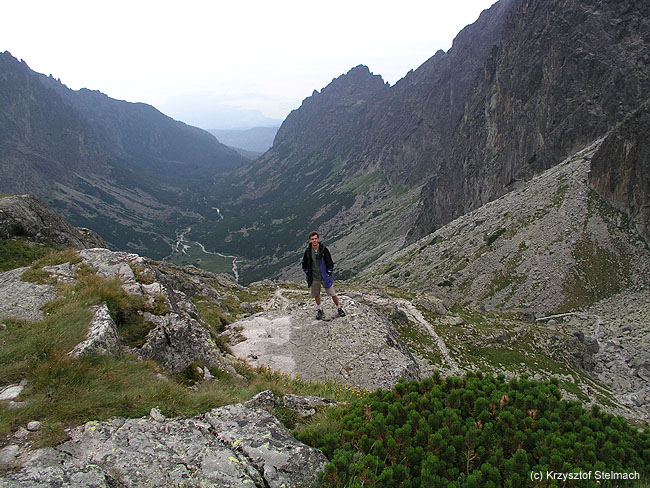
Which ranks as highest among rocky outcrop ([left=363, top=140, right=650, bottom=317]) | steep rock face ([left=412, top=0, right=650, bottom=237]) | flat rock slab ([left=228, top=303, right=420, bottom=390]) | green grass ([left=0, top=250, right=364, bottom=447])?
steep rock face ([left=412, top=0, right=650, bottom=237])

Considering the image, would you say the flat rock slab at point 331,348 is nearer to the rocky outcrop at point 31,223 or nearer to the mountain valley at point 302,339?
the mountain valley at point 302,339

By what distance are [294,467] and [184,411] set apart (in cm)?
293

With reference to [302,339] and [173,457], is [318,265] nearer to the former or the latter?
[302,339]

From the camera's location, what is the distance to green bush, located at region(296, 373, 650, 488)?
607cm

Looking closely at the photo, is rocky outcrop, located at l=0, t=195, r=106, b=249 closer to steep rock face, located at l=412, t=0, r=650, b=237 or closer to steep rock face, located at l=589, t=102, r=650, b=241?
steep rock face, located at l=589, t=102, r=650, b=241

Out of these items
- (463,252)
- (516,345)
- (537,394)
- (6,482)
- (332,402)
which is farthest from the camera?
(463,252)

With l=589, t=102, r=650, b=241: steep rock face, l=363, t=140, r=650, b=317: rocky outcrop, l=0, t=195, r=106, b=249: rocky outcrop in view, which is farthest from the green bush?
l=589, t=102, r=650, b=241: steep rock face

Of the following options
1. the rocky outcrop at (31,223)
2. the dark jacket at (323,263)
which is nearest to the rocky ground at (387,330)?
the dark jacket at (323,263)

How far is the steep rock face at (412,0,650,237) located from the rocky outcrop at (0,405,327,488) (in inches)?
4187

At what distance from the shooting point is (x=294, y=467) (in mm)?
6527

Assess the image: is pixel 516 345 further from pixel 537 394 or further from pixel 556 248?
pixel 556 248

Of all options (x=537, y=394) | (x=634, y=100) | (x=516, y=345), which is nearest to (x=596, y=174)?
(x=634, y=100)

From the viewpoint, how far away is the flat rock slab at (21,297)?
10.7 m

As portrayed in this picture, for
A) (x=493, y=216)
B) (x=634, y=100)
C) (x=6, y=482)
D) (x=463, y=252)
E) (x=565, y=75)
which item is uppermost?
(x=565, y=75)
